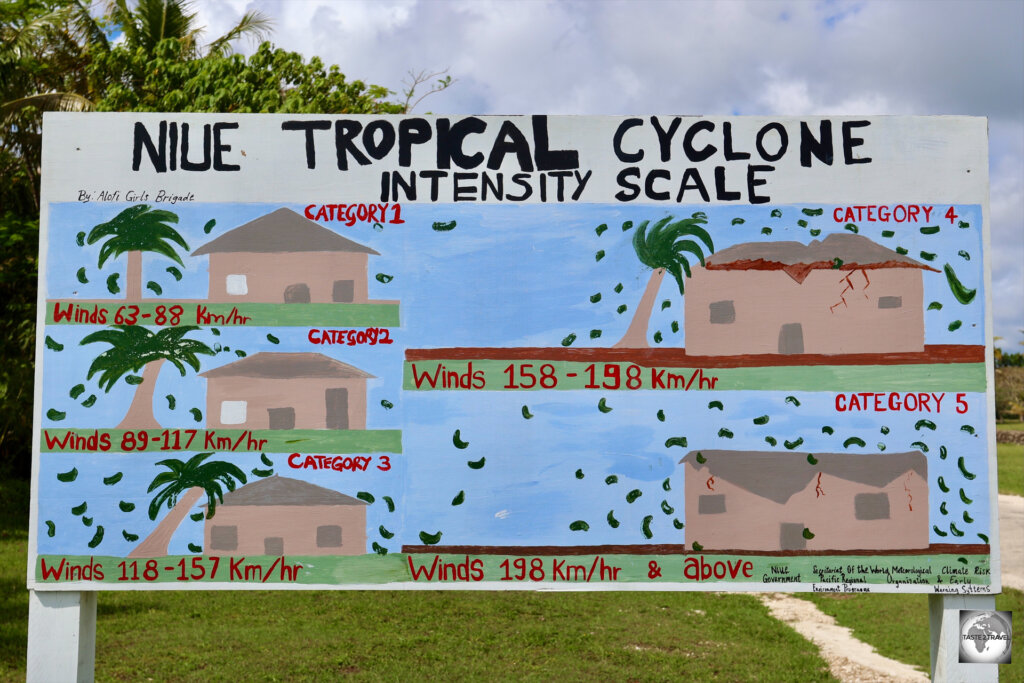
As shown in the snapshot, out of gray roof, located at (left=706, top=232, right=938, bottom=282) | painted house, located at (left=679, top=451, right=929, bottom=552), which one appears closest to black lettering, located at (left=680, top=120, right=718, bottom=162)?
gray roof, located at (left=706, top=232, right=938, bottom=282)

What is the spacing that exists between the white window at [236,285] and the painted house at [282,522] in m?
0.93

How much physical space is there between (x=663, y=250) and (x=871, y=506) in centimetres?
162

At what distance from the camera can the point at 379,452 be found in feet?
13.1

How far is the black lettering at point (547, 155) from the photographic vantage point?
4.09 m

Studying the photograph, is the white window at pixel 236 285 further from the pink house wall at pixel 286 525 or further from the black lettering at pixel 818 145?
the black lettering at pixel 818 145

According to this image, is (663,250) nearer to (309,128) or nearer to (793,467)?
(793,467)

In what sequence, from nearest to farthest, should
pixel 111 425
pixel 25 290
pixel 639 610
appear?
pixel 111 425 → pixel 639 610 → pixel 25 290

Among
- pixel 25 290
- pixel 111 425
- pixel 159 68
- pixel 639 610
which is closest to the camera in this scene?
pixel 111 425

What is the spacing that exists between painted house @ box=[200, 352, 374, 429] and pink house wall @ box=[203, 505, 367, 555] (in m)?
0.40

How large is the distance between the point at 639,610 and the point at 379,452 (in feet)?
21.2

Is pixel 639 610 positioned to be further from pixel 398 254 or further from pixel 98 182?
pixel 98 182

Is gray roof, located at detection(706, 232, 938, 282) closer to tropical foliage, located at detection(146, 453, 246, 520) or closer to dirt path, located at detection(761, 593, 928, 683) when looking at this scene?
tropical foliage, located at detection(146, 453, 246, 520)

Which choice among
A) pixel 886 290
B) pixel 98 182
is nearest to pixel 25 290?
pixel 98 182

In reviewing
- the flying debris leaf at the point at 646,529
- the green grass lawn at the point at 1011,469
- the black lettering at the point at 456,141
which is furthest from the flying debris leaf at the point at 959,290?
the green grass lawn at the point at 1011,469
